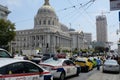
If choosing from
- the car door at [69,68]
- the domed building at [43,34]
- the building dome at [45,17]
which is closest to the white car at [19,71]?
the car door at [69,68]

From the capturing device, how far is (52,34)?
14375 centimetres

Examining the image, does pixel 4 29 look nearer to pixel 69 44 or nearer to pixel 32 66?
pixel 32 66

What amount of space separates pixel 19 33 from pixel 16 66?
144367 millimetres

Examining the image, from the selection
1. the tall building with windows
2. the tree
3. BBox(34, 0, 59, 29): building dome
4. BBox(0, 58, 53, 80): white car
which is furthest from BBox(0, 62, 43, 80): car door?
BBox(34, 0, 59, 29): building dome

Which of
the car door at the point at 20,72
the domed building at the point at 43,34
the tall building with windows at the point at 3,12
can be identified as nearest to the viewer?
the car door at the point at 20,72

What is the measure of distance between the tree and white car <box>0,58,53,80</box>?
4650 centimetres

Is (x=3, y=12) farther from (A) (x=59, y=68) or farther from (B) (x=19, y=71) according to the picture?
(B) (x=19, y=71)

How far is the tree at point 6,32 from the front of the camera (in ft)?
182

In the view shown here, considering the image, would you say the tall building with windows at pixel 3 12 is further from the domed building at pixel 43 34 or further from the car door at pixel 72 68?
the car door at pixel 72 68

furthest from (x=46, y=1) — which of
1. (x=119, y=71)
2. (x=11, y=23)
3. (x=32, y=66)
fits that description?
(x=32, y=66)

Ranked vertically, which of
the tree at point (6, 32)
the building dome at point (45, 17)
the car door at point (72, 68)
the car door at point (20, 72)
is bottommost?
the car door at point (72, 68)

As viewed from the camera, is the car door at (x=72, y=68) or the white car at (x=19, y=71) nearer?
the white car at (x=19, y=71)

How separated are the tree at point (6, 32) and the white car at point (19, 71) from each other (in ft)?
153

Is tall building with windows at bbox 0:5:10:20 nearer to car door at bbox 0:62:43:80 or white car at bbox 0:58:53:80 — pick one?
white car at bbox 0:58:53:80
